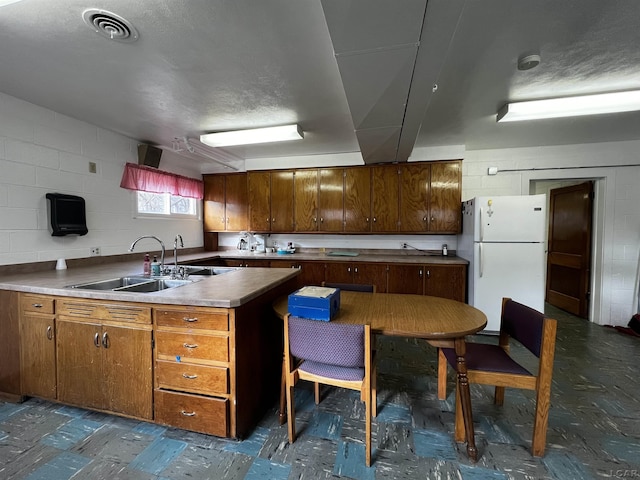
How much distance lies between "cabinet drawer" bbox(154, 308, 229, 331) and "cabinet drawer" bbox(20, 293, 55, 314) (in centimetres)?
87

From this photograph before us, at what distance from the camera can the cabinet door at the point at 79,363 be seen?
73.4 inches

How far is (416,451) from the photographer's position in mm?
1618

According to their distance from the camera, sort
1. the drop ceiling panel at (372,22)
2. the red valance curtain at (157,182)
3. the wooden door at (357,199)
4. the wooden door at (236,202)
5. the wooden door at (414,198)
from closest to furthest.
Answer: the drop ceiling panel at (372,22), the red valance curtain at (157,182), the wooden door at (414,198), the wooden door at (357,199), the wooden door at (236,202)

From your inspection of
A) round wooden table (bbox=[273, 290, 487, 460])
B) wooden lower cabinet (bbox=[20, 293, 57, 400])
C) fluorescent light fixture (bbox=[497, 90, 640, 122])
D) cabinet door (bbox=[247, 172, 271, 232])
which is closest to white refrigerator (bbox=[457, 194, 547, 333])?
fluorescent light fixture (bbox=[497, 90, 640, 122])

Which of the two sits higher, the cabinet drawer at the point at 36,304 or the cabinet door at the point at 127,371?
the cabinet drawer at the point at 36,304

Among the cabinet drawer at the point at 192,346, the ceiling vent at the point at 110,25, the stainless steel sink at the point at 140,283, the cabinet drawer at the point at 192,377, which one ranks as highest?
the ceiling vent at the point at 110,25

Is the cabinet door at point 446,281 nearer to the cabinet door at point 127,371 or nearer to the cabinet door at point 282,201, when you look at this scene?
the cabinet door at point 282,201

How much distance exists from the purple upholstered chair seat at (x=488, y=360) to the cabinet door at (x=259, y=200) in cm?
332

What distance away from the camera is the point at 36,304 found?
6.46 ft

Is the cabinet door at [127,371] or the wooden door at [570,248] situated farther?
the wooden door at [570,248]

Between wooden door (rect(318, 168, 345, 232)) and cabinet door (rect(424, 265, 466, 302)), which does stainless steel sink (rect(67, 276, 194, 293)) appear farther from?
cabinet door (rect(424, 265, 466, 302))

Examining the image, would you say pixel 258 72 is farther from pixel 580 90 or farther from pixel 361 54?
pixel 580 90

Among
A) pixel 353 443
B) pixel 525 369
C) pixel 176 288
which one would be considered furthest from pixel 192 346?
pixel 525 369

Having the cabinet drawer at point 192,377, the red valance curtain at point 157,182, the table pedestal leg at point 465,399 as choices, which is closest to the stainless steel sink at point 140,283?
the cabinet drawer at point 192,377
